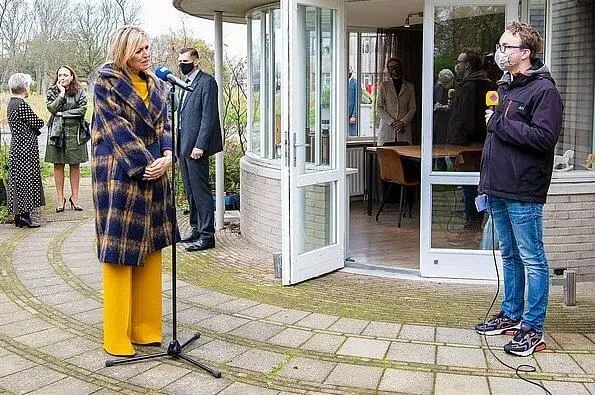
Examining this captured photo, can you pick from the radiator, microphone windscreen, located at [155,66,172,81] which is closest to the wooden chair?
the radiator

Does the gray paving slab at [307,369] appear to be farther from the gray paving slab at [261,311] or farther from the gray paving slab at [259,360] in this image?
the gray paving slab at [261,311]

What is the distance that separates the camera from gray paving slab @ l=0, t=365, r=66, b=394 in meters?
3.90

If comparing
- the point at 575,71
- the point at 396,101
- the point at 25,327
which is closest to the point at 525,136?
the point at 575,71

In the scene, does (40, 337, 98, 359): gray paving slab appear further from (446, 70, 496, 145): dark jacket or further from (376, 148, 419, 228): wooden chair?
(376, 148, 419, 228): wooden chair

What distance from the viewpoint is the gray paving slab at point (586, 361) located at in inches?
161

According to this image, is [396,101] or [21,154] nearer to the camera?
[21,154]

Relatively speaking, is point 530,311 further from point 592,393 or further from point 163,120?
point 163,120

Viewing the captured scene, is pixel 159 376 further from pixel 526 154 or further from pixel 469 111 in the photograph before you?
pixel 469 111

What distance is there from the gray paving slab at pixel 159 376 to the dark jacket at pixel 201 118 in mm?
3144

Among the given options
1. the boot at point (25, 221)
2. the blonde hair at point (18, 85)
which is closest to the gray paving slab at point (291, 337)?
the boot at point (25, 221)

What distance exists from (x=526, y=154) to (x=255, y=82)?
3.96m

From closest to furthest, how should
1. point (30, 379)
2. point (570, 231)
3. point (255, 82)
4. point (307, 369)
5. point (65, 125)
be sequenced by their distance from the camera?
point (30, 379), point (307, 369), point (570, 231), point (255, 82), point (65, 125)

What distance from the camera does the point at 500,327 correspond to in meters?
4.69

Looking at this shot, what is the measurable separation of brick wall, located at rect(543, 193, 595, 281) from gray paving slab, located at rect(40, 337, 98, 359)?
3515 mm
